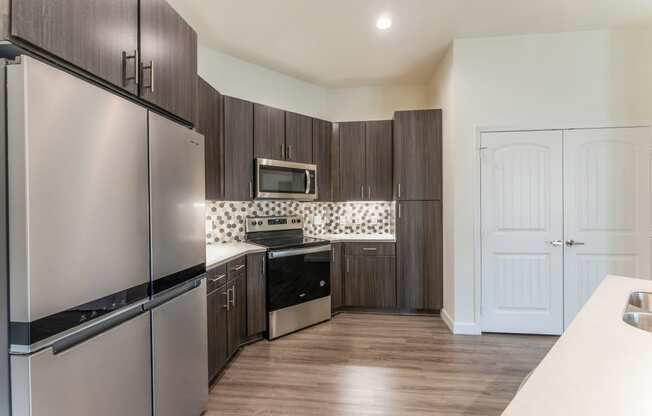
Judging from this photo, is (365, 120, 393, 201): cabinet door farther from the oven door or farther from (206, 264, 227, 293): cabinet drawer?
(206, 264, 227, 293): cabinet drawer

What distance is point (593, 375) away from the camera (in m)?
0.85

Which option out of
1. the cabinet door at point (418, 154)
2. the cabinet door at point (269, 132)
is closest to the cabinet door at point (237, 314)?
the cabinet door at point (269, 132)

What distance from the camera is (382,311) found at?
393cm

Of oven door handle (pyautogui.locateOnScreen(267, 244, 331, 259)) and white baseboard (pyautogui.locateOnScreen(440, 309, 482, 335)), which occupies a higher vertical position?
oven door handle (pyautogui.locateOnScreen(267, 244, 331, 259))

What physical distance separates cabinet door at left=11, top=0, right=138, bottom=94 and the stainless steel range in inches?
81.5

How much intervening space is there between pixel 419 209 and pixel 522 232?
1.04 meters

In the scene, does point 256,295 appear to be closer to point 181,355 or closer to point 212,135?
point 181,355

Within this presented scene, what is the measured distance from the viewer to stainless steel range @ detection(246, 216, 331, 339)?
316 centimetres

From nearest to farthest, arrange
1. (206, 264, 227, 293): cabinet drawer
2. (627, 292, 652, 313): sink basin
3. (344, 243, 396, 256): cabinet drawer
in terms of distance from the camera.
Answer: (627, 292, 652, 313): sink basin
(206, 264, 227, 293): cabinet drawer
(344, 243, 396, 256): cabinet drawer

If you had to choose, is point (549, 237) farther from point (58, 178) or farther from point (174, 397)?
point (58, 178)

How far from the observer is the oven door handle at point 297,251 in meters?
3.13

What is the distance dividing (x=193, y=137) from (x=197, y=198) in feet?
1.13

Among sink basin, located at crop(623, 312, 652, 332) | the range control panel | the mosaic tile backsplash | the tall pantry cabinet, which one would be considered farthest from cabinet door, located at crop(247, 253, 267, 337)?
sink basin, located at crop(623, 312, 652, 332)

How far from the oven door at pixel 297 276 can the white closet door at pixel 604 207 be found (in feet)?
7.80
